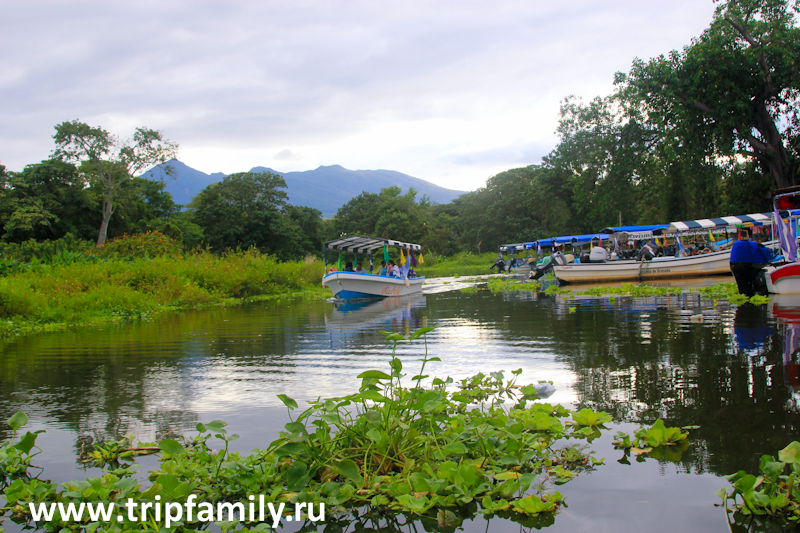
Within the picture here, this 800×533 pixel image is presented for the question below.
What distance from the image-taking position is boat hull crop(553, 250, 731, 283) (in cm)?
2433

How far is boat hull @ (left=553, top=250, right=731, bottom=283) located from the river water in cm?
1213

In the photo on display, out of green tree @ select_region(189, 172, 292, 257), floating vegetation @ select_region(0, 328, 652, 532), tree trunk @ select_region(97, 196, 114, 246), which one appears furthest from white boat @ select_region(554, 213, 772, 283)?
green tree @ select_region(189, 172, 292, 257)

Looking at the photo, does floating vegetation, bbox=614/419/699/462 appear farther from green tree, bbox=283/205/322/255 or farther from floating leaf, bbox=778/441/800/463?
green tree, bbox=283/205/322/255

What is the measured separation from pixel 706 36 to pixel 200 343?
25888mm

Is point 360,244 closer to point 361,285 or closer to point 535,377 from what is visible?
point 361,285

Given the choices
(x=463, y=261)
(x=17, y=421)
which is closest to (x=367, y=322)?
(x=17, y=421)

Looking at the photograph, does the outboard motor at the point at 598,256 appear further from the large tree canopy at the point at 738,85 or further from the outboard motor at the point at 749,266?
the outboard motor at the point at 749,266

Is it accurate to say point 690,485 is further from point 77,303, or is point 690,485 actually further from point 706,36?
point 706,36

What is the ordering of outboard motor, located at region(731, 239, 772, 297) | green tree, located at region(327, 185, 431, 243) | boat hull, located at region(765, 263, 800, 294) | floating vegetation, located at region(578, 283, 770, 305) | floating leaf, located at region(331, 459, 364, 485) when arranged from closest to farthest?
floating leaf, located at region(331, 459, 364, 485), boat hull, located at region(765, 263, 800, 294), floating vegetation, located at region(578, 283, 770, 305), outboard motor, located at region(731, 239, 772, 297), green tree, located at region(327, 185, 431, 243)

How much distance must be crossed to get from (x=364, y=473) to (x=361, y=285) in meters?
20.0

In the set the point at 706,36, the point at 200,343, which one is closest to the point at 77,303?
the point at 200,343

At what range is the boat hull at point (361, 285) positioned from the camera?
22766mm

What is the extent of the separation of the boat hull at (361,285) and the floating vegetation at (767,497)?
19.7 m

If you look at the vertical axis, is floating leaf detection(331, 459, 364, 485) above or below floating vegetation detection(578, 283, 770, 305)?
below
